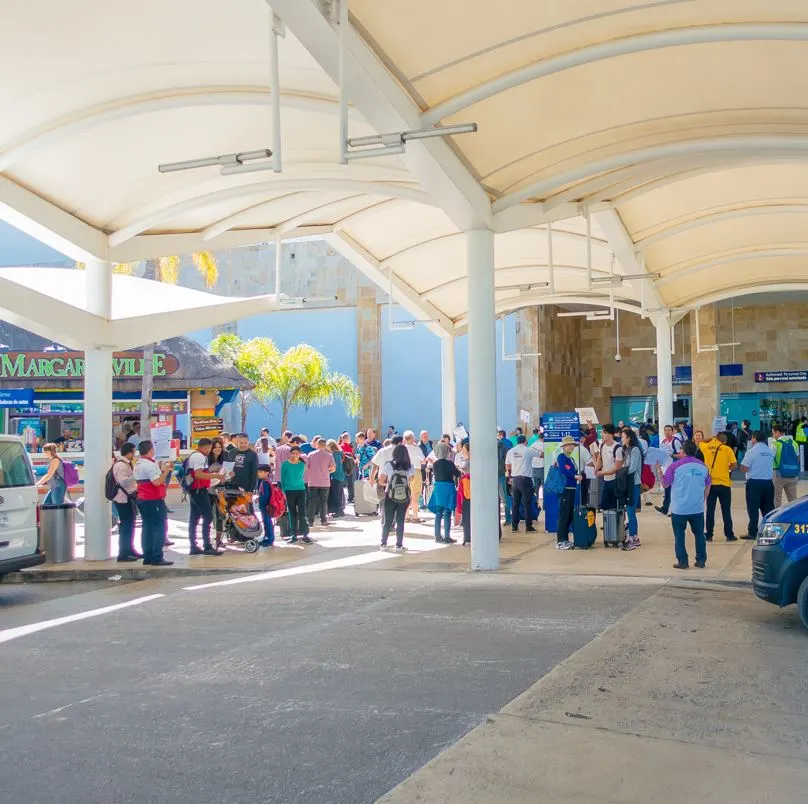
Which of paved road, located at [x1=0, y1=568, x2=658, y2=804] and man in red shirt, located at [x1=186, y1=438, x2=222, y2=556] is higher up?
man in red shirt, located at [x1=186, y1=438, x2=222, y2=556]

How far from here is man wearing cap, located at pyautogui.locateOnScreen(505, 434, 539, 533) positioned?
16.3 meters

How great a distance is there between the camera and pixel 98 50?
9.68 metres

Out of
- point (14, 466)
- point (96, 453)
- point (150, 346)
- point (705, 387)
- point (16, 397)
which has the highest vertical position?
point (150, 346)

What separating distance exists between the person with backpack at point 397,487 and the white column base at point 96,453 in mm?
4161

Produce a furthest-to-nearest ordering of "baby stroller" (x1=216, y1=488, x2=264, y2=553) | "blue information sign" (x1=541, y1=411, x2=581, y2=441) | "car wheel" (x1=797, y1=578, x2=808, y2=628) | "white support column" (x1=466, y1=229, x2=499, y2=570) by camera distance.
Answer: "baby stroller" (x1=216, y1=488, x2=264, y2=553)
"blue information sign" (x1=541, y1=411, x2=581, y2=441)
"white support column" (x1=466, y1=229, x2=499, y2=570)
"car wheel" (x1=797, y1=578, x2=808, y2=628)

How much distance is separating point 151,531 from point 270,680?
23.4ft

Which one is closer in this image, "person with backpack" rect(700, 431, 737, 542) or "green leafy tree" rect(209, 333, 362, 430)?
"person with backpack" rect(700, 431, 737, 542)

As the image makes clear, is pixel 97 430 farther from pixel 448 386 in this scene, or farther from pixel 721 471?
pixel 448 386

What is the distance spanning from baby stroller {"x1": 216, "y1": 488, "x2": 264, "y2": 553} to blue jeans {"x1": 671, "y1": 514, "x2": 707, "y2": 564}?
652cm

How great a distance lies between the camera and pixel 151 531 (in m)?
13.6

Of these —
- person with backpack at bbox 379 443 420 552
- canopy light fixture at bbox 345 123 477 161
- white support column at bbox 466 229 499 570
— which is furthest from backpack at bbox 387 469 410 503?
canopy light fixture at bbox 345 123 477 161

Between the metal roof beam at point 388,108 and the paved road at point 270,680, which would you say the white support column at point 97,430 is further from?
the metal roof beam at point 388,108

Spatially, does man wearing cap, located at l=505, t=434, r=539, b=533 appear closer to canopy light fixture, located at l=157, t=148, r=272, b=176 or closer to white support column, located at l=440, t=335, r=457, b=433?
white support column, located at l=440, t=335, r=457, b=433

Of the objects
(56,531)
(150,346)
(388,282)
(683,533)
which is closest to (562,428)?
(683,533)
